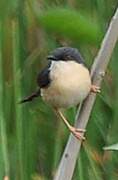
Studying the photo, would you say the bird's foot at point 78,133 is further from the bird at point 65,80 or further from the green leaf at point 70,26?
the green leaf at point 70,26

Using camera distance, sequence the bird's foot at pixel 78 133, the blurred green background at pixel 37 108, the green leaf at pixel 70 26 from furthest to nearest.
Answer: the blurred green background at pixel 37 108
the bird's foot at pixel 78 133
the green leaf at pixel 70 26

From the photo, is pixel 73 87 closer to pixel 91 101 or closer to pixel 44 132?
pixel 91 101

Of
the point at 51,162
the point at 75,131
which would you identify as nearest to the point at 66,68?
the point at 75,131

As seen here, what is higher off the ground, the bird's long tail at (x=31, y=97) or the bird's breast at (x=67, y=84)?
the bird's breast at (x=67, y=84)

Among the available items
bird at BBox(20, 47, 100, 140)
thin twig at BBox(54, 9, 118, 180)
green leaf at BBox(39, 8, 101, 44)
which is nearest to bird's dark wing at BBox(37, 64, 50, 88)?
bird at BBox(20, 47, 100, 140)

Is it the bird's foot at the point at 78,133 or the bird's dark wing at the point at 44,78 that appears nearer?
the bird's foot at the point at 78,133

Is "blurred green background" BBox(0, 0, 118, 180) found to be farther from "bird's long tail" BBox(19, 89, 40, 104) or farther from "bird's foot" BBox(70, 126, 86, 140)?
"bird's foot" BBox(70, 126, 86, 140)

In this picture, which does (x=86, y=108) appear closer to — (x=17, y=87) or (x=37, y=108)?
(x=17, y=87)

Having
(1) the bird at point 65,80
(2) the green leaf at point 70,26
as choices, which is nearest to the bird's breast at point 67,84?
(1) the bird at point 65,80
